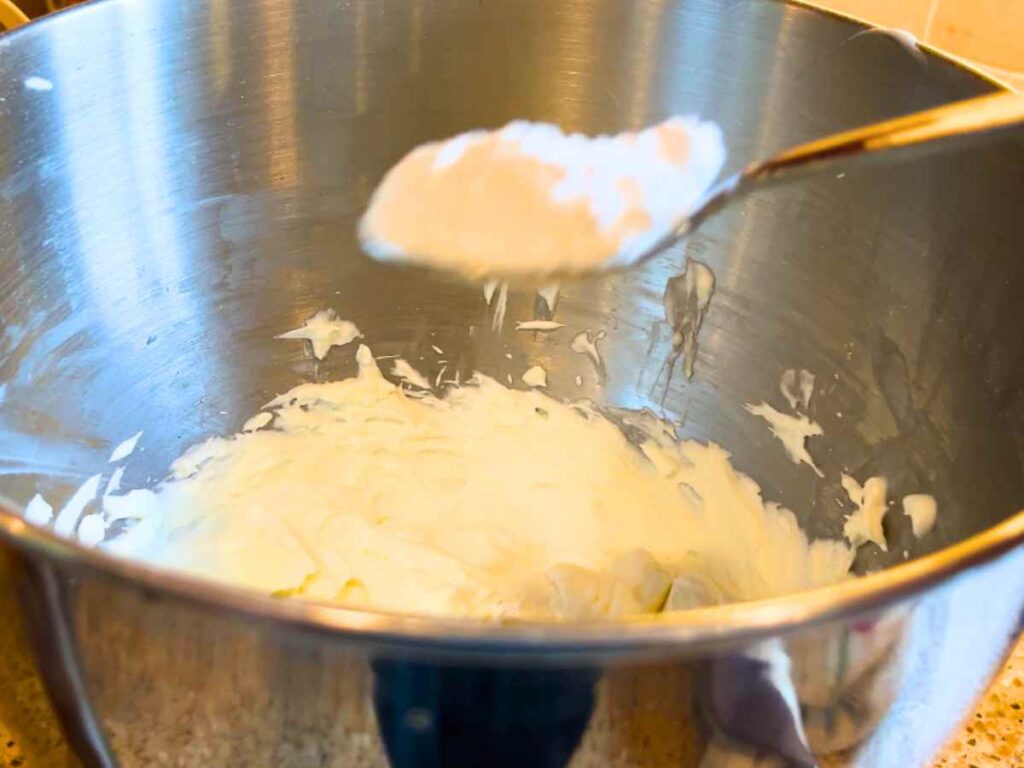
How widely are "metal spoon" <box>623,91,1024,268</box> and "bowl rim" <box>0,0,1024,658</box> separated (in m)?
0.30

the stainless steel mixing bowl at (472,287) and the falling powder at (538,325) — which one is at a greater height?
the stainless steel mixing bowl at (472,287)

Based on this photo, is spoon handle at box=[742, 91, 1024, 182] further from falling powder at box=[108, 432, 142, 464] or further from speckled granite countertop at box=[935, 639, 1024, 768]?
falling powder at box=[108, 432, 142, 464]

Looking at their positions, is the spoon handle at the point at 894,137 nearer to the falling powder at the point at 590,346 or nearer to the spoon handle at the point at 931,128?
the spoon handle at the point at 931,128

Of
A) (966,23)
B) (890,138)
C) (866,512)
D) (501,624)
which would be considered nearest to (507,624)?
(501,624)

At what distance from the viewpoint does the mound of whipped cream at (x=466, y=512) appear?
825 mm

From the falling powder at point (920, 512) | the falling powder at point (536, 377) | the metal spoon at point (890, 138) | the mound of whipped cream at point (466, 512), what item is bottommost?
A: the mound of whipped cream at point (466, 512)

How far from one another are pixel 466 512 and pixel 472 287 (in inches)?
7.6

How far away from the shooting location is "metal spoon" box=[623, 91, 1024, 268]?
21.7 inches

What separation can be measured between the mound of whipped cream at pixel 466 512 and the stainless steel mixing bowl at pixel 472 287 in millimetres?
26

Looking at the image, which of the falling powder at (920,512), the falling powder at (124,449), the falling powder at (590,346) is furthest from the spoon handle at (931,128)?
the falling powder at (124,449)

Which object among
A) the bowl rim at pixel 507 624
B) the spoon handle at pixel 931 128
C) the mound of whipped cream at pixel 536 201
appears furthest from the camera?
the mound of whipped cream at pixel 536 201

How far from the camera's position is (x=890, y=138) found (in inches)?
22.4

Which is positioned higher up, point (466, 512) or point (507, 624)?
point (507, 624)

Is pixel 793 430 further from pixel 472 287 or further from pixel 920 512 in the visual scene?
pixel 472 287
